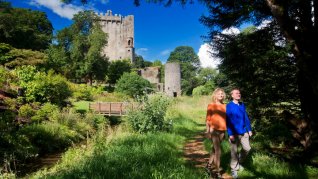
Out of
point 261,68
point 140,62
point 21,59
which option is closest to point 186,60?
point 140,62

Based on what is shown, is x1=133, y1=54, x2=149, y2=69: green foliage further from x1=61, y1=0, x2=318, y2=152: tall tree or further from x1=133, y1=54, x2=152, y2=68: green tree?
x1=61, y1=0, x2=318, y2=152: tall tree

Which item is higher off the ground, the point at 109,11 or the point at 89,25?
the point at 109,11

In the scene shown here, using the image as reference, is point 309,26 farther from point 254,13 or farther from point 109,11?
point 109,11

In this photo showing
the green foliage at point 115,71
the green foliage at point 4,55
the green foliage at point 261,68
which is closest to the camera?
the green foliage at point 261,68

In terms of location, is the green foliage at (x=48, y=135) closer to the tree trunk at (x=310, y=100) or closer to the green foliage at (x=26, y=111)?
the green foliage at (x=26, y=111)

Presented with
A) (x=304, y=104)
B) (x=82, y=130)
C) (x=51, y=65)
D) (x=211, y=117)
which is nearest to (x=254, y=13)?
(x=304, y=104)

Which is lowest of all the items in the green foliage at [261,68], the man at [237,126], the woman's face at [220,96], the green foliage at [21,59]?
the man at [237,126]

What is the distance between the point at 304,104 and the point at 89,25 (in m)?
40.6

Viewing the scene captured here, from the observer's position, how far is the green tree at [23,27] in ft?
120

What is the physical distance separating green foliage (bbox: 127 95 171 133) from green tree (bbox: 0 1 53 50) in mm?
30970

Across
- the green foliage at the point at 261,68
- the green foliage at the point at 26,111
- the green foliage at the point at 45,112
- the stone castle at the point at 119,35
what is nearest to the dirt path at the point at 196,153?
the green foliage at the point at 261,68

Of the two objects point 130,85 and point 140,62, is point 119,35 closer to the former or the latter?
point 140,62

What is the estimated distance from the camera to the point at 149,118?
9.70 metres

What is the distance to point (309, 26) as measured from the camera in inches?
257
